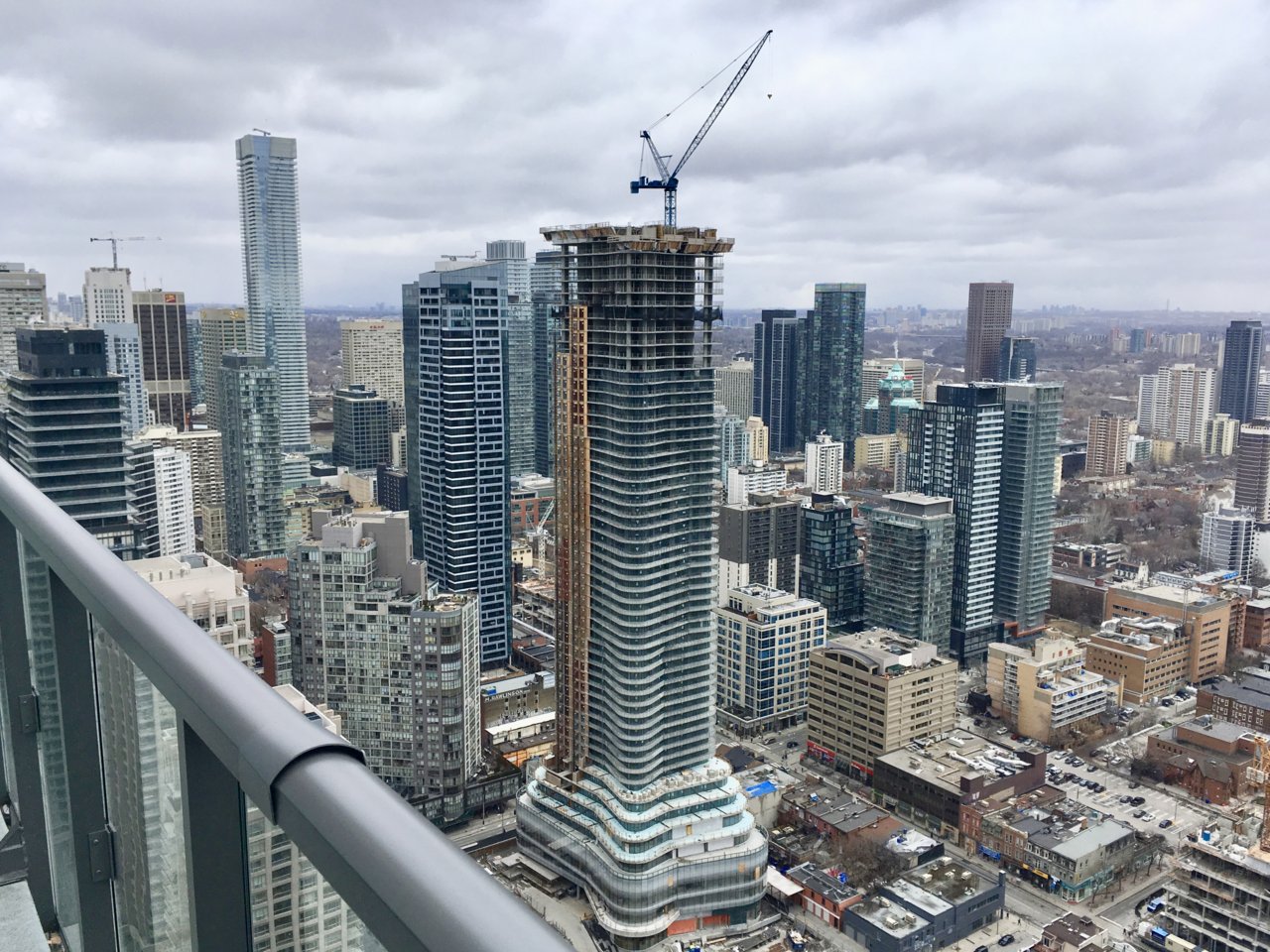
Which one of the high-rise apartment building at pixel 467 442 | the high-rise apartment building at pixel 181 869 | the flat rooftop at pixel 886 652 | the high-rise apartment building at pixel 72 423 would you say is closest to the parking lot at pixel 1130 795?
the flat rooftop at pixel 886 652

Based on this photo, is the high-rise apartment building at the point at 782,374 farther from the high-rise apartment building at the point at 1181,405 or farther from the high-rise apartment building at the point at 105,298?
the high-rise apartment building at the point at 105,298

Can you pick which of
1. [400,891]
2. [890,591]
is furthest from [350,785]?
[890,591]

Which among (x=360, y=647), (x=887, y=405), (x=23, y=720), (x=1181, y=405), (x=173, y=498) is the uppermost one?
(x=23, y=720)

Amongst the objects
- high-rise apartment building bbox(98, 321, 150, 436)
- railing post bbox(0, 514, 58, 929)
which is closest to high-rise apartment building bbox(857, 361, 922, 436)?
high-rise apartment building bbox(98, 321, 150, 436)

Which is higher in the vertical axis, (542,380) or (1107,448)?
(542,380)

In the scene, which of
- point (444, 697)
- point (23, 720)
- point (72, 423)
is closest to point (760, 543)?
point (444, 697)

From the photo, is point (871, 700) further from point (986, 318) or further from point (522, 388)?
point (986, 318)
